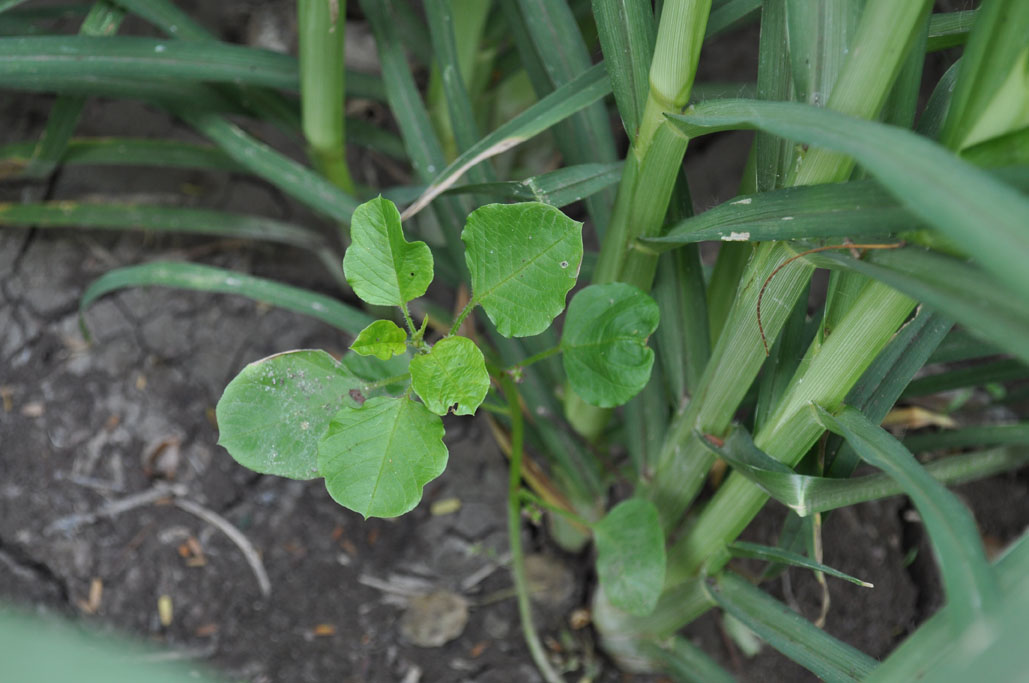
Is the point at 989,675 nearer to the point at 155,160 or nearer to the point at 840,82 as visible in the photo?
the point at 840,82

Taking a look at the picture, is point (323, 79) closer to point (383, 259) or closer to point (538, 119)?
point (538, 119)

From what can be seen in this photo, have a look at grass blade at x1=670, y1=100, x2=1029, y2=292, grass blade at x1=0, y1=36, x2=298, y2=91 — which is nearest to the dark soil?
grass blade at x1=0, y1=36, x2=298, y2=91

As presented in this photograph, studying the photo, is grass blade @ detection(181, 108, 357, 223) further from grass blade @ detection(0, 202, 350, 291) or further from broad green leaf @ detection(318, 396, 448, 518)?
broad green leaf @ detection(318, 396, 448, 518)

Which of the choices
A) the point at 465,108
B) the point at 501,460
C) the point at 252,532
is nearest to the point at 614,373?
the point at 465,108

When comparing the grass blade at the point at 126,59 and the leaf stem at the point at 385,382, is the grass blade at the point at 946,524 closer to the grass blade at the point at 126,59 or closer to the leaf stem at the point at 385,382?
the leaf stem at the point at 385,382

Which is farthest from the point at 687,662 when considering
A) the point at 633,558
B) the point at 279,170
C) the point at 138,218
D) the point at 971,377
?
the point at 138,218

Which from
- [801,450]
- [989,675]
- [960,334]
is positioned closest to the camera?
[989,675]
